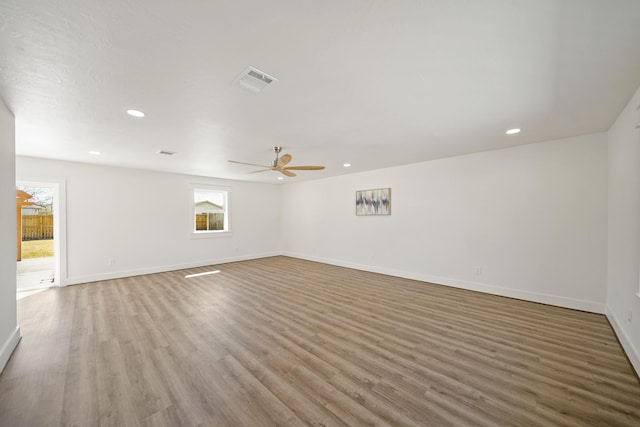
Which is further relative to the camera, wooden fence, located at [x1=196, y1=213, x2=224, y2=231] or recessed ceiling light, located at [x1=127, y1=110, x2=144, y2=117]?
wooden fence, located at [x1=196, y1=213, x2=224, y2=231]

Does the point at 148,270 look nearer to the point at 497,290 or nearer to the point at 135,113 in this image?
the point at 135,113

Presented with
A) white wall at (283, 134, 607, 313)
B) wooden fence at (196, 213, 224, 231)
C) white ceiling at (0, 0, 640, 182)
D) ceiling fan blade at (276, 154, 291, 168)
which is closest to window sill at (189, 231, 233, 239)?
wooden fence at (196, 213, 224, 231)

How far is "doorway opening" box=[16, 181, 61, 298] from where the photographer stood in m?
4.61

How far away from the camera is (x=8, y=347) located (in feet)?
7.45

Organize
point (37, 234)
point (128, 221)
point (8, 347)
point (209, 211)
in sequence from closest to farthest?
point (8, 347), point (128, 221), point (37, 234), point (209, 211)

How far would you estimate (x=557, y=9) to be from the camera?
4.22ft

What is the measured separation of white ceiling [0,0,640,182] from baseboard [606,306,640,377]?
92.4 inches

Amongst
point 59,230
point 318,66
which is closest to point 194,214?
point 59,230

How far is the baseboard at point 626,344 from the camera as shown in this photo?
2065mm

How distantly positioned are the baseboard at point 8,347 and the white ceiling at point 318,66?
7.46 feet

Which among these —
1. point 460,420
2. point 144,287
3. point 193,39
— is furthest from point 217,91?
point 144,287

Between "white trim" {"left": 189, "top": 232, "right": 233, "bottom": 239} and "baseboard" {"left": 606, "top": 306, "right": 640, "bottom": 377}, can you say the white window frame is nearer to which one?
"white trim" {"left": 189, "top": 232, "right": 233, "bottom": 239}

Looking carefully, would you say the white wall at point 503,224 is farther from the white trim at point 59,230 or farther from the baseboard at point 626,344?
the white trim at point 59,230

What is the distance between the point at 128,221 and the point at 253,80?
5.29m
